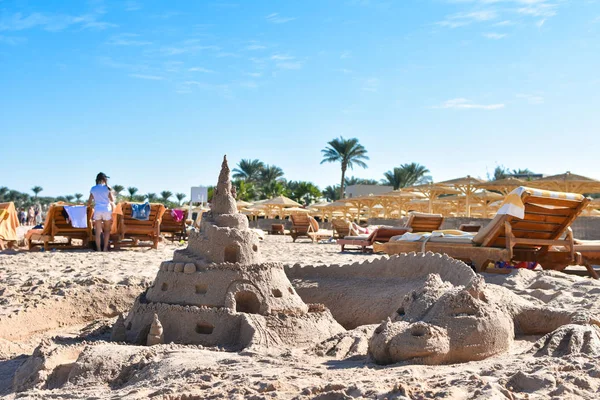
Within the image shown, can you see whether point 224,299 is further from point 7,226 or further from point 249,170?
point 249,170

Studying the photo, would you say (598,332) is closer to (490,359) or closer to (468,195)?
(490,359)

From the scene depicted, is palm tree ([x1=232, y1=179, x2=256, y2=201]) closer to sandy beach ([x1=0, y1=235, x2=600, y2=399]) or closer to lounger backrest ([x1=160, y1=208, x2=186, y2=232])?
lounger backrest ([x1=160, y1=208, x2=186, y2=232])

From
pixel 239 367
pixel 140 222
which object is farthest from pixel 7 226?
pixel 239 367

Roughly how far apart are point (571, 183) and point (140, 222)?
12052mm

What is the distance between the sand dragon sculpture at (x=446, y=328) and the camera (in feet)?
11.6

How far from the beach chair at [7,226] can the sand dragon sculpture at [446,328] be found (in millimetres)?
10621

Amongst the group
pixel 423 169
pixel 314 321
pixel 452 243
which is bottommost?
pixel 314 321

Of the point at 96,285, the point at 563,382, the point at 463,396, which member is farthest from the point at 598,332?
the point at 96,285

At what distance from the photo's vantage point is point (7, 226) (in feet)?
41.5

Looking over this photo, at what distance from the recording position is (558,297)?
5.68 metres

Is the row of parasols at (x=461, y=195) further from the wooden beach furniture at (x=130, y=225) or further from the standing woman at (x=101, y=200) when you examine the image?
the standing woman at (x=101, y=200)

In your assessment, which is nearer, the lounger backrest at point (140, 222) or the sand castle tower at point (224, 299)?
the sand castle tower at point (224, 299)

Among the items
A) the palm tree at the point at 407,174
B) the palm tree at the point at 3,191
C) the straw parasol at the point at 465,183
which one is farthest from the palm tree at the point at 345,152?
the palm tree at the point at 3,191

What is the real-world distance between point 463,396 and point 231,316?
2.57 meters
